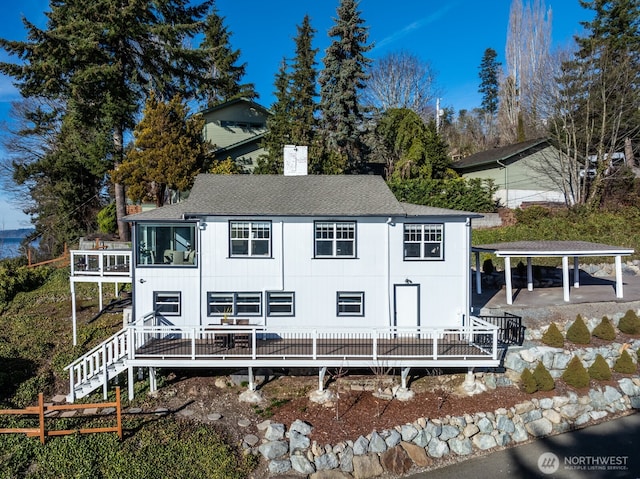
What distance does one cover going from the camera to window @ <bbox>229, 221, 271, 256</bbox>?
14.4 metres

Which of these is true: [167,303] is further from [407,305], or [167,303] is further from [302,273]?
[407,305]

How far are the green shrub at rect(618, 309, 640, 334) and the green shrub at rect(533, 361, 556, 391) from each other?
5.27 metres

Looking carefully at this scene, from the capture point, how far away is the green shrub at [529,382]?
13.2 meters

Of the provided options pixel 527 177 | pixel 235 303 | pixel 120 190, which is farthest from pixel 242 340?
pixel 527 177

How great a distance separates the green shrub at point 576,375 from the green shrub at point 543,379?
733 mm

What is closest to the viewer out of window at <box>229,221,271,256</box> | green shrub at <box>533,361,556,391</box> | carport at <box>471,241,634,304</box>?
green shrub at <box>533,361,556,391</box>

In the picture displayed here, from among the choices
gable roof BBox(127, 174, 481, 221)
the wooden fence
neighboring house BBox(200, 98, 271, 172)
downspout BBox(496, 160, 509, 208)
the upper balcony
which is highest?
neighboring house BBox(200, 98, 271, 172)

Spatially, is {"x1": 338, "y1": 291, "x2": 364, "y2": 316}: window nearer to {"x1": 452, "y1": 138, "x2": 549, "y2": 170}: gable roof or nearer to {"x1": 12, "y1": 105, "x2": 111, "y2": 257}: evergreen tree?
{"x1": 12, "y1": 105, "x2": 111, "y2": 257}: evergreen tree

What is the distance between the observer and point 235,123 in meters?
33.6

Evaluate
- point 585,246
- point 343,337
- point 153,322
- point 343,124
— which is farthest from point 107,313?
point 585,246

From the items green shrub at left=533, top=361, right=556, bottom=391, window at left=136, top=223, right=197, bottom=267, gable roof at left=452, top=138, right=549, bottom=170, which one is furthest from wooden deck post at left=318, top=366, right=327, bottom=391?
gable roof at left=452, top=138, right=549, bottom=170

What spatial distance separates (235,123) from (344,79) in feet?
31.6

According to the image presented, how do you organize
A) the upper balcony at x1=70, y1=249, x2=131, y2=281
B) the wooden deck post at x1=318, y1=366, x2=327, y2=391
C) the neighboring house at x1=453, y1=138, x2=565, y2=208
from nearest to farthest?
the wooden deck post at x1=318, y1=366, x2=327, y2=391 < the upper balcony at x1=70, y1=249, x2=131, y2=281 < the neighboring house at x1=453, y1=138, x2=565, y2=208

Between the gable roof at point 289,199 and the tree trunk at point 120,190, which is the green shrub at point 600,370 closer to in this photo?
the gable roof at point 289,199
